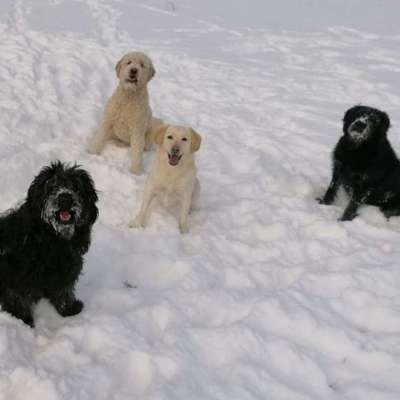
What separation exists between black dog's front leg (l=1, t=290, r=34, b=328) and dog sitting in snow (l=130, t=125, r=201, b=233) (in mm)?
1697

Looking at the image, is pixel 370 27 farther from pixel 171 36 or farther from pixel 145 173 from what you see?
pixel 145 173

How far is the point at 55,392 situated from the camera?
313cm

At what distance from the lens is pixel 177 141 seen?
16.3 feet

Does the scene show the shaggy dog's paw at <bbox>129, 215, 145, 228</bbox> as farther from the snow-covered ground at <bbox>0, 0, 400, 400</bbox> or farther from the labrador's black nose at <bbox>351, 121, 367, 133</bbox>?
the labrador's black nose at <bbox>351, 121, 367, 133</bbox>

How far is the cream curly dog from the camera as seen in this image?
6.18 metres

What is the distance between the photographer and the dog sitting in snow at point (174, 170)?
16.4 ft

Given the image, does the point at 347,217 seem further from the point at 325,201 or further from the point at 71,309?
the point at 71,309

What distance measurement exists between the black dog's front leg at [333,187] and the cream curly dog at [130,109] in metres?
2.32

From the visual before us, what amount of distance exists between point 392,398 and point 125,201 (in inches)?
130

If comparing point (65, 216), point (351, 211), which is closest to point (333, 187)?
point (351, 211)

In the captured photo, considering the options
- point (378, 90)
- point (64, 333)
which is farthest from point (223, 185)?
point (378, 90)

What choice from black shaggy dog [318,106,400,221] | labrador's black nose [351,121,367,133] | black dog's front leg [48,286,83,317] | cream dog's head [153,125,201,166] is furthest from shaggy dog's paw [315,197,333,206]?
black dog's front leg [48,286,83,317]

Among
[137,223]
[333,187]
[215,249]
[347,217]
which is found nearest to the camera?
[215,249]

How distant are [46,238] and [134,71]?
3.18 meters
